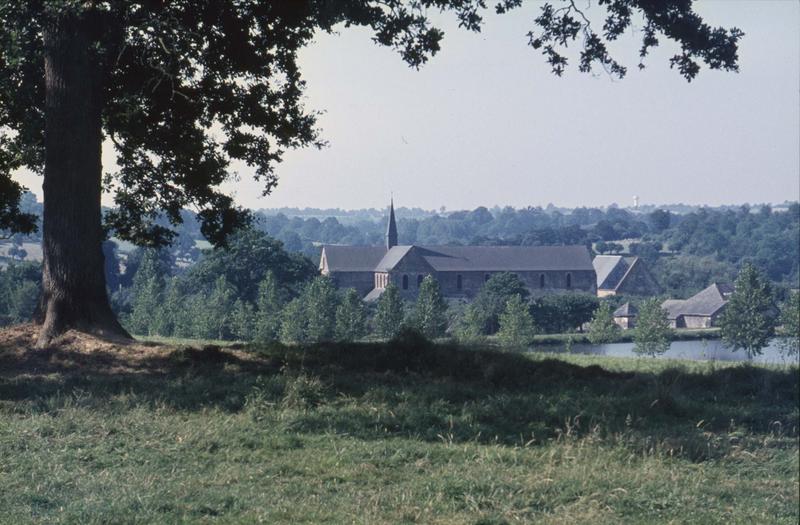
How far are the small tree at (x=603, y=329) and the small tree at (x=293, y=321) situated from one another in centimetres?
1127

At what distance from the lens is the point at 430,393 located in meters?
9.97

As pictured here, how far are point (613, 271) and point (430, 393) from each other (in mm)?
54383

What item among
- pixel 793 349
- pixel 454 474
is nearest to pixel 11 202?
pixel 454 474

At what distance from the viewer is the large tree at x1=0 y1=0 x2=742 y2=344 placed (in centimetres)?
1345

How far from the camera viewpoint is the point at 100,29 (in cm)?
1384

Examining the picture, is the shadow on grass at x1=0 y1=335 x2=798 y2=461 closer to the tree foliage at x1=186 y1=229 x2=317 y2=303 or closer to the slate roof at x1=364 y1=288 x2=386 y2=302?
the tree foliage at x1=186 y1=229 x2=317 y2=303

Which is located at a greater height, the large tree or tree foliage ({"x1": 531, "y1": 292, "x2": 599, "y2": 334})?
the large tree

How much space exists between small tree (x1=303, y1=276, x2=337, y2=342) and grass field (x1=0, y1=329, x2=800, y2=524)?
18.2 metres

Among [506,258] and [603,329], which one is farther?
[506,258]

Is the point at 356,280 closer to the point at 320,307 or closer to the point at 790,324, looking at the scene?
the point at 320,307

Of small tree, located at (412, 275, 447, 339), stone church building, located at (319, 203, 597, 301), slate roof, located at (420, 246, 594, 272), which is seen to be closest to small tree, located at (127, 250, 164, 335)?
small tree, located at (412, 275, 447, 339)

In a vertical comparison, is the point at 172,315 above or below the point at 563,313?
above

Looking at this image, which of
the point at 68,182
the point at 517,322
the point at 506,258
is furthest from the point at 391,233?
the point at 68,182

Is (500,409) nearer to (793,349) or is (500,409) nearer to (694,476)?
(694,476)
